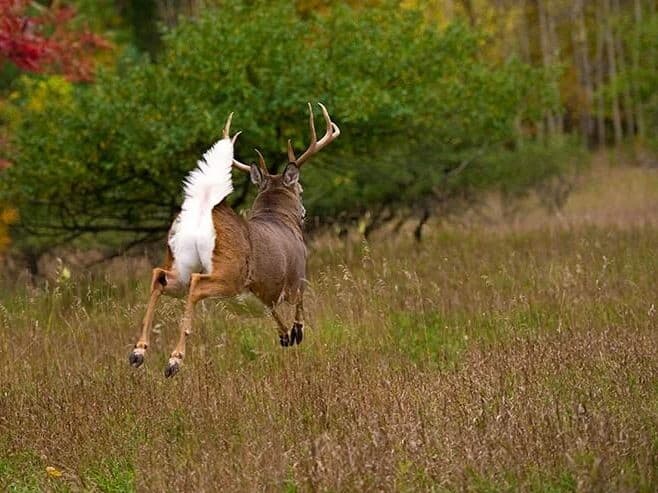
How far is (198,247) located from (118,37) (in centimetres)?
2444

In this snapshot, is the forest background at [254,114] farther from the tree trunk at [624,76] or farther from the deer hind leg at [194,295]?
the tree trunk at [624,76]

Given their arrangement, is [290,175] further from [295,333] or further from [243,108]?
[243,108]

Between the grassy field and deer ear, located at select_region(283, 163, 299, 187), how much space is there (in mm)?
1068

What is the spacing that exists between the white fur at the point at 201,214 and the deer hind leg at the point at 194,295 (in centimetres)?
8

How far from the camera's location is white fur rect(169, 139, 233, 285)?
691cm

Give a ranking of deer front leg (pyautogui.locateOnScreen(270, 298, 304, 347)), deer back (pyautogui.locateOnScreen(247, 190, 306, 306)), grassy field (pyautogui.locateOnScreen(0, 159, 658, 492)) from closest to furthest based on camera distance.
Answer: grassy field (pyautogui.locateOnScreen(0, 159, 658, 492)) < deer back (pyautogui.locateOnScreen(247, 190, 306, 306)) < deer front leg (pyautogui.locateOnScreen(270, 298, 304, 347))

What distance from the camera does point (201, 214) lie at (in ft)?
22.8

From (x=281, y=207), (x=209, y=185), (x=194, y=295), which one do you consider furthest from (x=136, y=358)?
(x=281, y=207)

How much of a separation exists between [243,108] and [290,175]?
4.53 meters

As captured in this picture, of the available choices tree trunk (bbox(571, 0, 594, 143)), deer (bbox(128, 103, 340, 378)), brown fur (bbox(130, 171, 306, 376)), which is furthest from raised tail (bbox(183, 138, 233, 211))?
tree trunk (bbox(571, 0, 594, 143))

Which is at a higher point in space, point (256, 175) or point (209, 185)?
point (209, 185)

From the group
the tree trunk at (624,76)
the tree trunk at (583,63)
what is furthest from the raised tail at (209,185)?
the tree trunk at (583,63)

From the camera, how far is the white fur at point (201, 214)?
691 centimetres

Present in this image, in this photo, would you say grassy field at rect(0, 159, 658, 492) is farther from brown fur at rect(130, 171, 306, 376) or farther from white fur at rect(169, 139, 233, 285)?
white fur at rect(169, 139, 233, 285)
